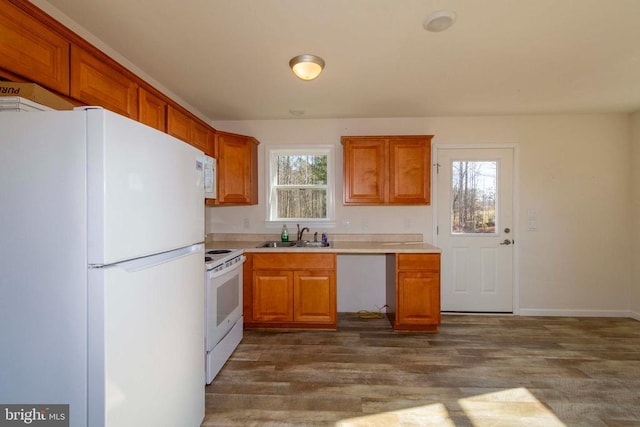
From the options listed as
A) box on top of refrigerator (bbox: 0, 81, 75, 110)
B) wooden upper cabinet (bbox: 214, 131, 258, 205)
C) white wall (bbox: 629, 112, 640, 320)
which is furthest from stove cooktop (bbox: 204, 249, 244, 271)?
white wall (bbox: 629, 112, 640, 320)

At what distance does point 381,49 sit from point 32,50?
6.47ft

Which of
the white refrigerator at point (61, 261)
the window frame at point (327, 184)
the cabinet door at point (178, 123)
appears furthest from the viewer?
the window frame at point (327, 184)

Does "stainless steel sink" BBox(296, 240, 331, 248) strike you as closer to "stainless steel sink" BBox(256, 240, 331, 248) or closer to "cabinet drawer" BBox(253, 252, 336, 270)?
"stainless steel sink" BBox(256, 240, 331, 248)

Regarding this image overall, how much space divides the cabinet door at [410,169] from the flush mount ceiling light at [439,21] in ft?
5.04

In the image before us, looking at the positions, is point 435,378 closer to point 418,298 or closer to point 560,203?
point 418,298

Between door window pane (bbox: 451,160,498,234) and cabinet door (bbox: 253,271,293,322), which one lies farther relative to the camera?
door window pane (bbox: 451,160,498,234)

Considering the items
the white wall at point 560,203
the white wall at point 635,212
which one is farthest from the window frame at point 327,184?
the white wall at point 635,212

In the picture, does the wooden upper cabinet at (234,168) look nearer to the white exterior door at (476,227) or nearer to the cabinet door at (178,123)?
the cabinet door at (178,123)

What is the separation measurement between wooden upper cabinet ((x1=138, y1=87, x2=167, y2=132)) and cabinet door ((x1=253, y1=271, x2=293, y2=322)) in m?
1.66

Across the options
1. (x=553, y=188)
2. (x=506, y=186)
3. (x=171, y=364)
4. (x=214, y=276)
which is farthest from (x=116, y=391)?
(x=553, y=188)

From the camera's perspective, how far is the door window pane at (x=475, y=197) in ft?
11.7

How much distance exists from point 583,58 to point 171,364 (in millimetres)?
3402

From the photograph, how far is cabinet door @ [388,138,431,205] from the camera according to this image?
328cm

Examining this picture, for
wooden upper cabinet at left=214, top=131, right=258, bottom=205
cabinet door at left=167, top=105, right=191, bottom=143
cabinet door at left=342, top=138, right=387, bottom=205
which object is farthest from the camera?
cabinet door at left=342, top=138, right=387, bottom=205
